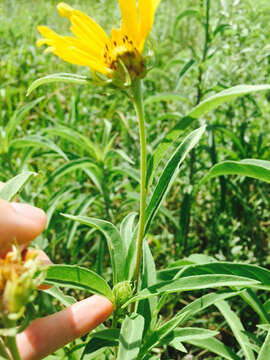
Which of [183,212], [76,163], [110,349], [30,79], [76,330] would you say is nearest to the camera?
[76,330]

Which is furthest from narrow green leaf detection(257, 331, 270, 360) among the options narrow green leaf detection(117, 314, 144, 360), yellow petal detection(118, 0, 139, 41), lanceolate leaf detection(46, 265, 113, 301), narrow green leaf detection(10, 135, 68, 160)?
narrow green leaf detection(10, 135, 68, 160)

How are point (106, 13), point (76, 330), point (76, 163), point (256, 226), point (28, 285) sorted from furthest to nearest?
1. point (106, 13)
2. point (256, 226)
3. point (76, 163)
4. point (76, 330)
5. point (28, 285)

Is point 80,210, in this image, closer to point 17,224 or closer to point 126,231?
point 126,231

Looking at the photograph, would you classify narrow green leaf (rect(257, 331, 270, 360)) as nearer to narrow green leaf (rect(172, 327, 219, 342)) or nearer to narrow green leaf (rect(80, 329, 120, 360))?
narrow green leaf (rect(172, 327, 219, 342))

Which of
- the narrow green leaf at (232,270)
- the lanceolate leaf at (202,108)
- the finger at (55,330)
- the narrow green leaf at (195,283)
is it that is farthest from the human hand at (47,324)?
the lanceolate leaf at (202,108)

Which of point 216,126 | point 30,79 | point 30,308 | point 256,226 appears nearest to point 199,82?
point 216,126

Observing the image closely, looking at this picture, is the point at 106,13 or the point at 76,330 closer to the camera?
the point at 76,330

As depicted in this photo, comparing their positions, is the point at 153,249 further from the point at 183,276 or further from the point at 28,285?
the point at 28,285

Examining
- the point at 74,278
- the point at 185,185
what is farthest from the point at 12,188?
the point at 185,185

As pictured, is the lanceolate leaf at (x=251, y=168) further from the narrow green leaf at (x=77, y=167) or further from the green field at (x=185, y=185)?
→ the narrow green leaf at (x=77, y=167)
